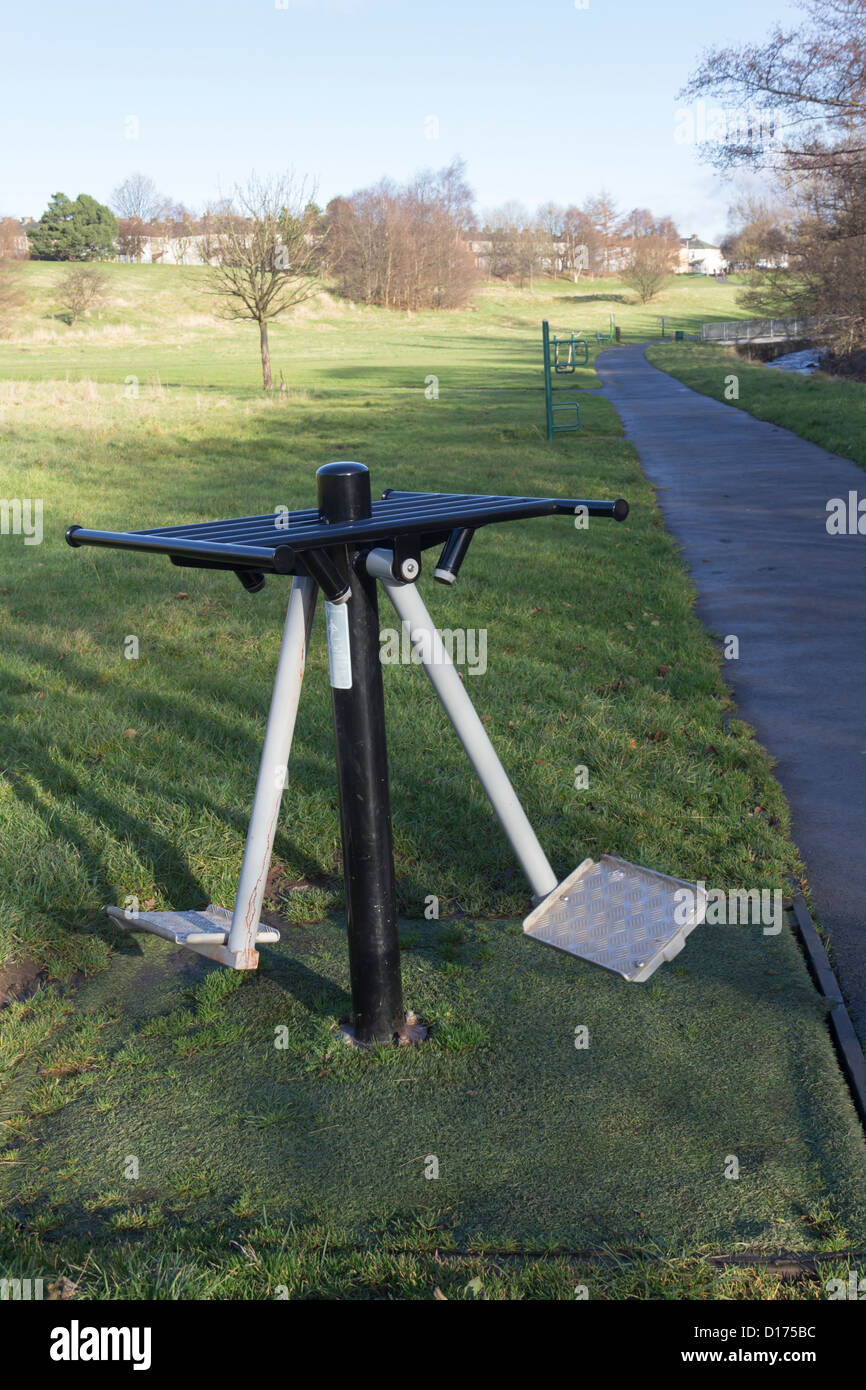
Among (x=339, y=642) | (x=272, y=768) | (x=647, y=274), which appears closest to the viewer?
(x=339, y=642)

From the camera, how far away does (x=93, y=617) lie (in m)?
7.64

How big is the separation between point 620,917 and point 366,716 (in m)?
1.11

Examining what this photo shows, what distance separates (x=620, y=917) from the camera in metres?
3.34

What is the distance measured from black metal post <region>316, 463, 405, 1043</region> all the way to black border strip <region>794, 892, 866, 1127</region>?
4.06 ft

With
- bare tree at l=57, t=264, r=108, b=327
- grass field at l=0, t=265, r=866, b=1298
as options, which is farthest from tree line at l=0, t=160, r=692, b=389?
grass field at l=0, t=265, r=866, b=1298

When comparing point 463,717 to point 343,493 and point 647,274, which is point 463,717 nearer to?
point 343,493

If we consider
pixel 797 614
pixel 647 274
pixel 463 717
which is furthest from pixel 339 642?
pixel 647 274

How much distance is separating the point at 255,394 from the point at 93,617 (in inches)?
916

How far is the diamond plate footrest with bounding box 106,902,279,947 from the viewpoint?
3.11m

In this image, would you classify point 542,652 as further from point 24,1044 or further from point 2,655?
point 24,1044

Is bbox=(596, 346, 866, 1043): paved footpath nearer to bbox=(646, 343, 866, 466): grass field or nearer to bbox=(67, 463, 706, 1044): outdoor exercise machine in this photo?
bbox=(646, 343, 866, 466): grass field

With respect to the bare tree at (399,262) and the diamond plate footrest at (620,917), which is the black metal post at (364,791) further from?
the bare tree at (399,262)
